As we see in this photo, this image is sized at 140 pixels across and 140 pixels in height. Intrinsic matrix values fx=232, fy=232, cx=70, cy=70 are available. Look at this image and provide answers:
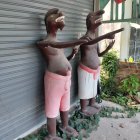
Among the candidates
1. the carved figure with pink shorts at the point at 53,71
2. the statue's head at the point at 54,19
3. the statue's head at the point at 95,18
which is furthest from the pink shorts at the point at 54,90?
the statue's head at the point at 95,18

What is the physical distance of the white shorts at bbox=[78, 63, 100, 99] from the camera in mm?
3934

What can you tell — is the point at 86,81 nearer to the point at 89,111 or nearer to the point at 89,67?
the point at 89,67

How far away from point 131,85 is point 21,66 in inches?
118

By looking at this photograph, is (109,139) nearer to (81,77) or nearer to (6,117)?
(81,77)

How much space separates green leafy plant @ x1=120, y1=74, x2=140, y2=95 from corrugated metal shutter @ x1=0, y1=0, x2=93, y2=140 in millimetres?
2393

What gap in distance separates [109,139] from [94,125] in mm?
441

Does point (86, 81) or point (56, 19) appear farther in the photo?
point (86, 81)

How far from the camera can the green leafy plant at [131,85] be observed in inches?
203

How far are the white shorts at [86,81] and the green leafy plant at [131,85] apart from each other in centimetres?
139

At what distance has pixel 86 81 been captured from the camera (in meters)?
3.96

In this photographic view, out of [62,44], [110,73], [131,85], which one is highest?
[62,44]

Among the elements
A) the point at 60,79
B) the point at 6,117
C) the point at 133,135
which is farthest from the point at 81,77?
the point at 6,117

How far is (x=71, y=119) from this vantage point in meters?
3.84

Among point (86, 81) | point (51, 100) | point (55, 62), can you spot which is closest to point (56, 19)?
point (55, 62)
